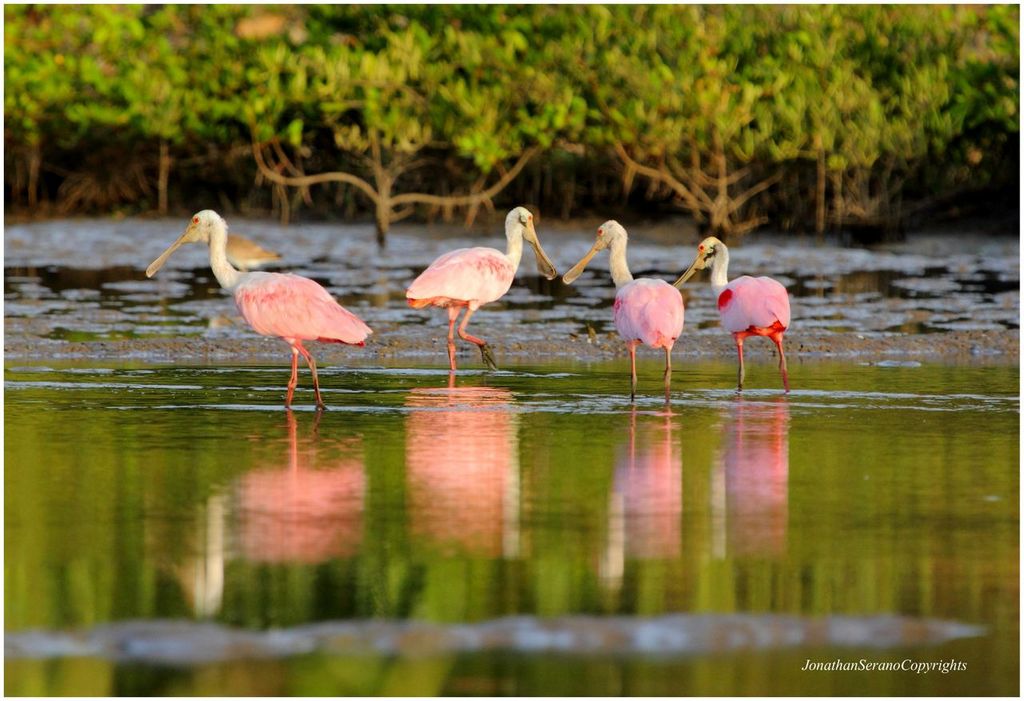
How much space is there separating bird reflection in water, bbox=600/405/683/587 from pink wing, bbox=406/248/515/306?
323 centimetres

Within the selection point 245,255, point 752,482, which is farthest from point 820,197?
point 752,482

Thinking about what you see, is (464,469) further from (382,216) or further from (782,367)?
(382,216)

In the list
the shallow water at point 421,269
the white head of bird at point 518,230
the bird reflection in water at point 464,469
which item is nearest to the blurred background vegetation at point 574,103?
the shallow water at point 421,269

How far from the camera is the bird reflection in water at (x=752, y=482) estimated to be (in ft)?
22.8

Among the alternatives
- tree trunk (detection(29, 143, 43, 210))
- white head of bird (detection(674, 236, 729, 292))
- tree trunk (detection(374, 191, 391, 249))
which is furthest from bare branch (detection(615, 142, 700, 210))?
white head of bird (detection(674, 236, 729, 292))

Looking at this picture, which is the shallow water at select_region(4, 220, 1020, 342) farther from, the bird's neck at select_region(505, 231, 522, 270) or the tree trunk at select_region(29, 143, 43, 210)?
the tree trunk at select_region(29, 143, 43, 210)

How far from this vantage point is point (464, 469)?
28.1ft

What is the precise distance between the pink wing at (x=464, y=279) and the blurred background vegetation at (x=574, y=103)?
13.9 metres

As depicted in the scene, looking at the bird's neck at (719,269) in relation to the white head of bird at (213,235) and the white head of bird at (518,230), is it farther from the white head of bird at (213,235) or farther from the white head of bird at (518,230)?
the white head of bird at (213,235)

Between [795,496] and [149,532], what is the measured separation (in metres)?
2.59

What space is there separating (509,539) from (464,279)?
6224 mm

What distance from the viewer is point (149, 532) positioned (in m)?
7.06

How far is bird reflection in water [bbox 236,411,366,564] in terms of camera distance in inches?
265

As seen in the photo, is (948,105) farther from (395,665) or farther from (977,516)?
(395,665)
